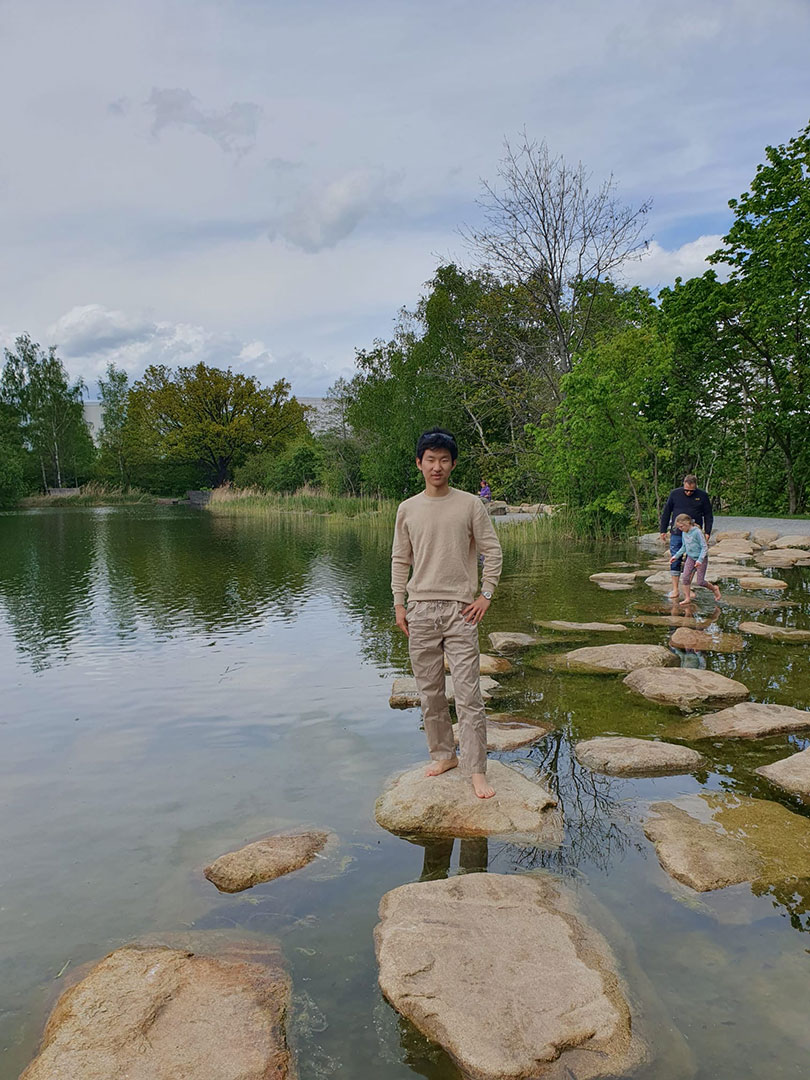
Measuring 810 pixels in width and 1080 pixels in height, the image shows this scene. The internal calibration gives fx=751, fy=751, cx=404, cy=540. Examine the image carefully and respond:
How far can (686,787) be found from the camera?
Answer: 4.46m

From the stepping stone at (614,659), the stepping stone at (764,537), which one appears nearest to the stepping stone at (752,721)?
the stepping stone at (614,659)

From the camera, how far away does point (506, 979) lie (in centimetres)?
269

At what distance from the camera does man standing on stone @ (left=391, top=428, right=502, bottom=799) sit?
421cm

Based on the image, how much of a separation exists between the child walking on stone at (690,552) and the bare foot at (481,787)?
22.1ft

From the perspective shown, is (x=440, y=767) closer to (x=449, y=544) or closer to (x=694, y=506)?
(x=449, y=544)

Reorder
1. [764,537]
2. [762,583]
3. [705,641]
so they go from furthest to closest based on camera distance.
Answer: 1. [764,537]
2. [762,583]
3. [705,641]

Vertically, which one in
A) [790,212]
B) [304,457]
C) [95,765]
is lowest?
[95,765]

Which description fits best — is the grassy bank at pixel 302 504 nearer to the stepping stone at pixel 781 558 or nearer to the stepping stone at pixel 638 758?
the stepping stone at pixel 781 558

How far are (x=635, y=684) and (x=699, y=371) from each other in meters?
19.3

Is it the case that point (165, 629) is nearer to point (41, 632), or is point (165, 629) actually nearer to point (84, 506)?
point (41, 632)

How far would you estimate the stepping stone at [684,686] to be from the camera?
236 inches

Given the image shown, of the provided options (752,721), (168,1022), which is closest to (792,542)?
(752,721)

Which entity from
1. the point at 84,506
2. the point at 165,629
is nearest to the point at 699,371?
the point at 165,629

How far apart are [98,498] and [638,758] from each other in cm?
5378
